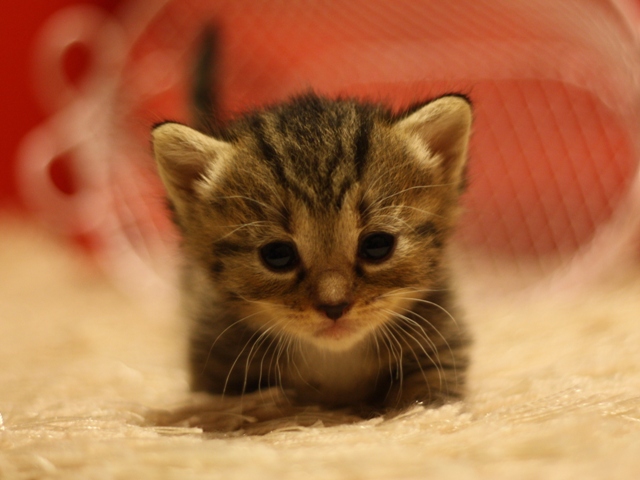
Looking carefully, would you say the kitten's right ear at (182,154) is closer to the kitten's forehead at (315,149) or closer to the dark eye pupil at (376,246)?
the kitten's forehead at (315,149)

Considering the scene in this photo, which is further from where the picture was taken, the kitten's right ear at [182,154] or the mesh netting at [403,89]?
the mesh netting at [403,89]

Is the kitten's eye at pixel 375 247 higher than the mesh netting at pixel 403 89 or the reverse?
the reverse

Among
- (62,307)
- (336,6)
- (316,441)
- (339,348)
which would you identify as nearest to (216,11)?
(336,6)

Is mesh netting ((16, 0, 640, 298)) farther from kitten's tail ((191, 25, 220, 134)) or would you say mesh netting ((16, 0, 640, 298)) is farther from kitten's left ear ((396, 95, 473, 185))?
kitten's left ear ((396, 95, 473, 185))

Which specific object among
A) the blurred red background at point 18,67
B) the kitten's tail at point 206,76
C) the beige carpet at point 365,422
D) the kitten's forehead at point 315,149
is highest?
the blurred red background at point 18,67

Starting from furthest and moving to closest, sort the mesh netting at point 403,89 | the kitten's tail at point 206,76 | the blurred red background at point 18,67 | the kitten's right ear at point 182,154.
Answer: the blurred red background at point 18,67, the mesh netting at point 403,89, the kitten's tail at point 206,76, the kitten's right ear at point 182,154

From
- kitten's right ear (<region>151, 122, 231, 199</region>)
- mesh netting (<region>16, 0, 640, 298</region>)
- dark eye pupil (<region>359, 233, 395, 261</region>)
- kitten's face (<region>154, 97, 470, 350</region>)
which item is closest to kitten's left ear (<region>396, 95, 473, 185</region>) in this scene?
kitten's face (<region>154, 97, 470, 350</region>)

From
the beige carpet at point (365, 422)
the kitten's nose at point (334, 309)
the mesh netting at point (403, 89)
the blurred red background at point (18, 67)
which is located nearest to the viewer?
the beige carpet at point (365, 422)

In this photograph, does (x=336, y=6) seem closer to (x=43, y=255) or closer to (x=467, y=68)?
(x=467, y=68)

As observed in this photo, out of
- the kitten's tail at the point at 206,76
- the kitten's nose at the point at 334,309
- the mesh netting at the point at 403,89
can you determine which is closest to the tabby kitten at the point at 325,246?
the kitten's nose at the point at 334,309
